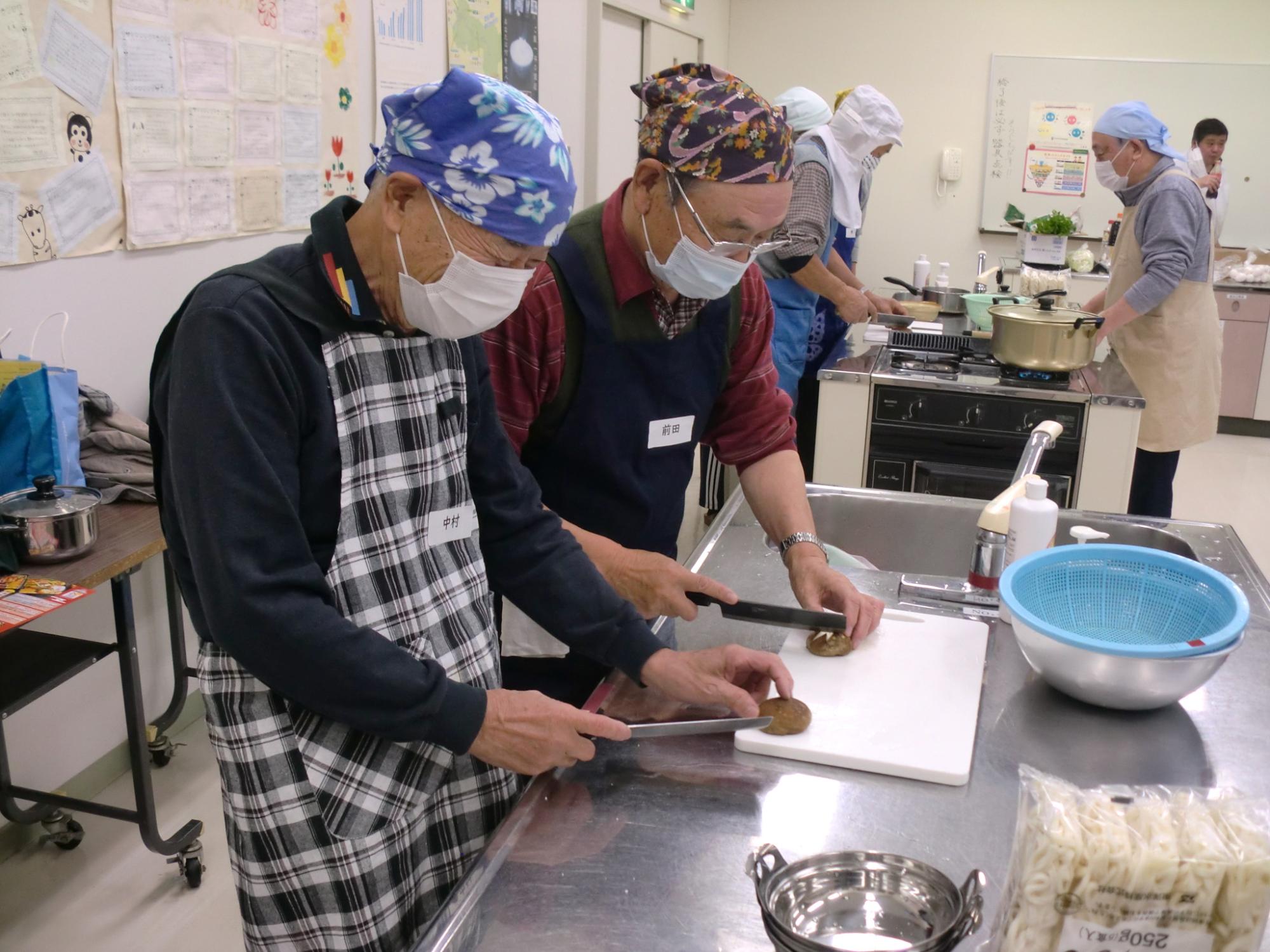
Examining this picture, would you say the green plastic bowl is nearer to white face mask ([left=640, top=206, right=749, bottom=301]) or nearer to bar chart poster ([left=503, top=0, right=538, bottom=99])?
bar chart poster ([left=503, top=0, right=538, bottom=99])

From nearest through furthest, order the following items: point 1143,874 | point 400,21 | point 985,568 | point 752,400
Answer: point 1143,874 → point 985,568 → point 752,400 → point 400,21

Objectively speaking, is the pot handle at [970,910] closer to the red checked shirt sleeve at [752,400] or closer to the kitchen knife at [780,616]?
the kitchen knife at [780,616]

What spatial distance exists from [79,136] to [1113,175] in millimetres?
3122

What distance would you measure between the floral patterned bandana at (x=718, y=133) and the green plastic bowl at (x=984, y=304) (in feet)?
8.97

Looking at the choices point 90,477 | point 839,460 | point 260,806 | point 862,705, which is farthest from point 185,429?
point 839,460

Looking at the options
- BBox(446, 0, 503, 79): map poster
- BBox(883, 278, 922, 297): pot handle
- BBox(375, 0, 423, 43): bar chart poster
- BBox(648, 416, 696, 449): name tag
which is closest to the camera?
BBox(648, 416, 696, 449): name tag

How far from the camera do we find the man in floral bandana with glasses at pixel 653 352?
4.49 feet

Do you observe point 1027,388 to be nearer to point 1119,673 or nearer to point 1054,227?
point 1119,673

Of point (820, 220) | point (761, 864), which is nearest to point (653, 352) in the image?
point (761, 864)

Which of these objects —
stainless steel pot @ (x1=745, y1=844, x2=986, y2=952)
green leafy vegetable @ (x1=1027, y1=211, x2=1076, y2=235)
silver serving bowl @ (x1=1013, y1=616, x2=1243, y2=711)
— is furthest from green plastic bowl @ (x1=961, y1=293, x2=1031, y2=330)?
stainless steel pot @ (x1=745, y1=844, x2=986, y2=952)

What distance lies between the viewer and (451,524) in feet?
3.88

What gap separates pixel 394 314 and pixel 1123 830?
0.77 metres

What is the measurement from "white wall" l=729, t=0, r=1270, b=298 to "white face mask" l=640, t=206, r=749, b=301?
6175 mm

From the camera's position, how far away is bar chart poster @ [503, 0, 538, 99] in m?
4.19
